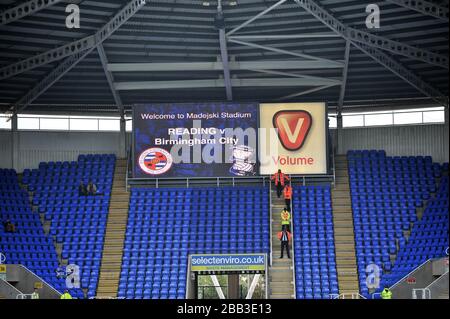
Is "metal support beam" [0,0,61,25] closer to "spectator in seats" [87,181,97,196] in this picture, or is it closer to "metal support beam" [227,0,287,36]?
"metal support beam" [227,0,287,36]

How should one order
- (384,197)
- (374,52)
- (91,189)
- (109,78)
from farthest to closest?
(91,189) → (384,197) → (109,78) → (374,52)

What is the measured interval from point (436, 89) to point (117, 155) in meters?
14.2

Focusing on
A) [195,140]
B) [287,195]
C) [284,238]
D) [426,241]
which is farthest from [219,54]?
[426,241]

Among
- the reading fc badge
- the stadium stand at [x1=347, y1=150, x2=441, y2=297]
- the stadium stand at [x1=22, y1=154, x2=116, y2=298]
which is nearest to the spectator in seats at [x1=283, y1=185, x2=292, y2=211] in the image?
the stadium stand at [x1=347, y1=150, x2=441, y2=297]

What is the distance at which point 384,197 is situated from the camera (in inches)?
1300

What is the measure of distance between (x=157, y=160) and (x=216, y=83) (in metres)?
4.00

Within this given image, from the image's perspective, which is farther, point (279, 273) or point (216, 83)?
point (216, 83)

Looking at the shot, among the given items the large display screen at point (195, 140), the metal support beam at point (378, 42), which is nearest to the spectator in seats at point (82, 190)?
the large display screen at point (195, 140)

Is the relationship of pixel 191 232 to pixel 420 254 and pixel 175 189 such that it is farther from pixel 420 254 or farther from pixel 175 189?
pixel 420 254

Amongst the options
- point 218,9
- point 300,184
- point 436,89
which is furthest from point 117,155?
point 436,89

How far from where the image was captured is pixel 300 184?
34062mm

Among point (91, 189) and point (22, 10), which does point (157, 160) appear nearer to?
point (91, 189)

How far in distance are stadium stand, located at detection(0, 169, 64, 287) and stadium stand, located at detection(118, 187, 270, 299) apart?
2.80 meters

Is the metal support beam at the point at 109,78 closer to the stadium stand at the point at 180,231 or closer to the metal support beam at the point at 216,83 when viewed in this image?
the metal support beam at the point at 216,83
